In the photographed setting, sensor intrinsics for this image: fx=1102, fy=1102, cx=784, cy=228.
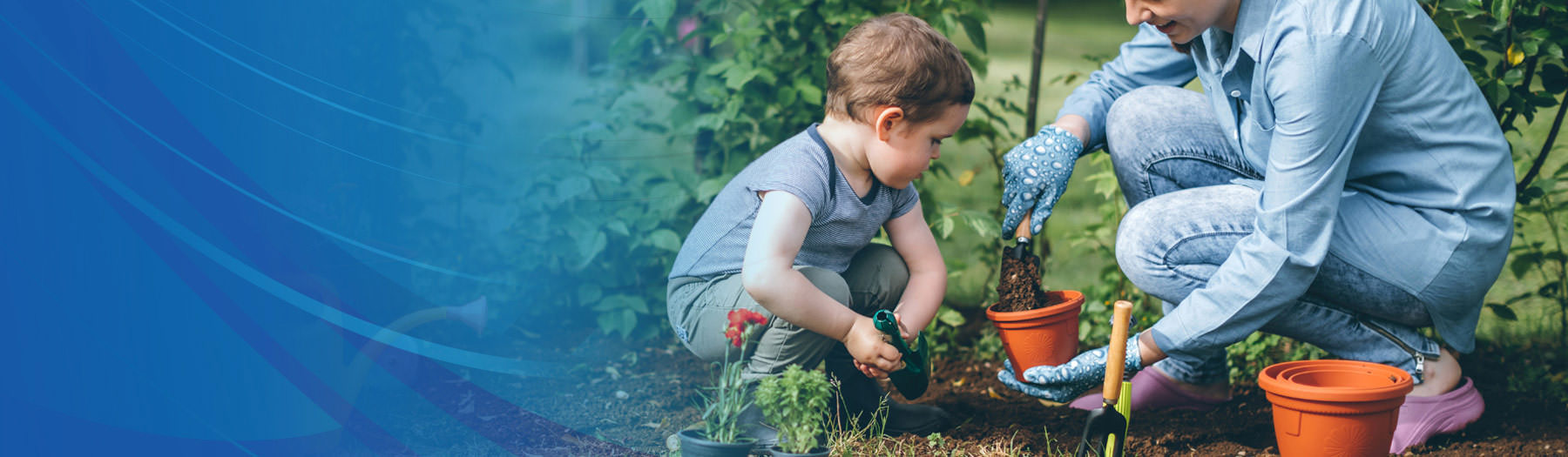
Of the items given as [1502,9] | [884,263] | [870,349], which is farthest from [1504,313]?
[870,349]

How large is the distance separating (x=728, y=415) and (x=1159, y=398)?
1.06 m

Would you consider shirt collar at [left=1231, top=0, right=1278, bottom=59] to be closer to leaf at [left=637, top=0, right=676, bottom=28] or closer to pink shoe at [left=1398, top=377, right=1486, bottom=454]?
pink shoe at [left=1398, top=377, right=1486, bottom=454]

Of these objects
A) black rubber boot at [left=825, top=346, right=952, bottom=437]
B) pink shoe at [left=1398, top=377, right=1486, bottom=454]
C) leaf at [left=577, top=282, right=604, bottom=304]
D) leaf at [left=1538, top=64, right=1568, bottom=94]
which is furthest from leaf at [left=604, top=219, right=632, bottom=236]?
leaf at [left=1538, top=64, right=1568, bottom=94]

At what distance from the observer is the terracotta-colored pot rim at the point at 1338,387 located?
1.85m

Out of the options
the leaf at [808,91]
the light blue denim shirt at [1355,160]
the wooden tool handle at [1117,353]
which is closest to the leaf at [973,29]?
the leaf at [808,91]

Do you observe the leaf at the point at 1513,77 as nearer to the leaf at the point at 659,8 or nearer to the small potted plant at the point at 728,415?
the small potted plant at the point at 728,415

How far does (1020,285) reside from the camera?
89.3 inches

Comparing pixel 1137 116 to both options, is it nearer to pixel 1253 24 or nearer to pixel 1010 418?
pixel 1253 24

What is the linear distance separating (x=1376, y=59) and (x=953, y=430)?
3.51 feet

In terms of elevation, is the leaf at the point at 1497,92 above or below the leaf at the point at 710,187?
below

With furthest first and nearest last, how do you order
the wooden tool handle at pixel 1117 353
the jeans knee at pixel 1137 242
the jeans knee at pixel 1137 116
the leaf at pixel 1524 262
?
the leaf at pixel 1524 262 < the jeans knee at pixel 1137 116 < the jeans knee at pixel 1137 242 < the wooden tool handle at pixel 1117 353

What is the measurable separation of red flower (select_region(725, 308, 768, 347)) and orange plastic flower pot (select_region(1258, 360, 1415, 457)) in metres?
0.91

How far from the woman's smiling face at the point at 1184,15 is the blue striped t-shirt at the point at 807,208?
0.58 m

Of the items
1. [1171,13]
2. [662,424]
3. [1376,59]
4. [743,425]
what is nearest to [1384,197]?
[1376,59]
